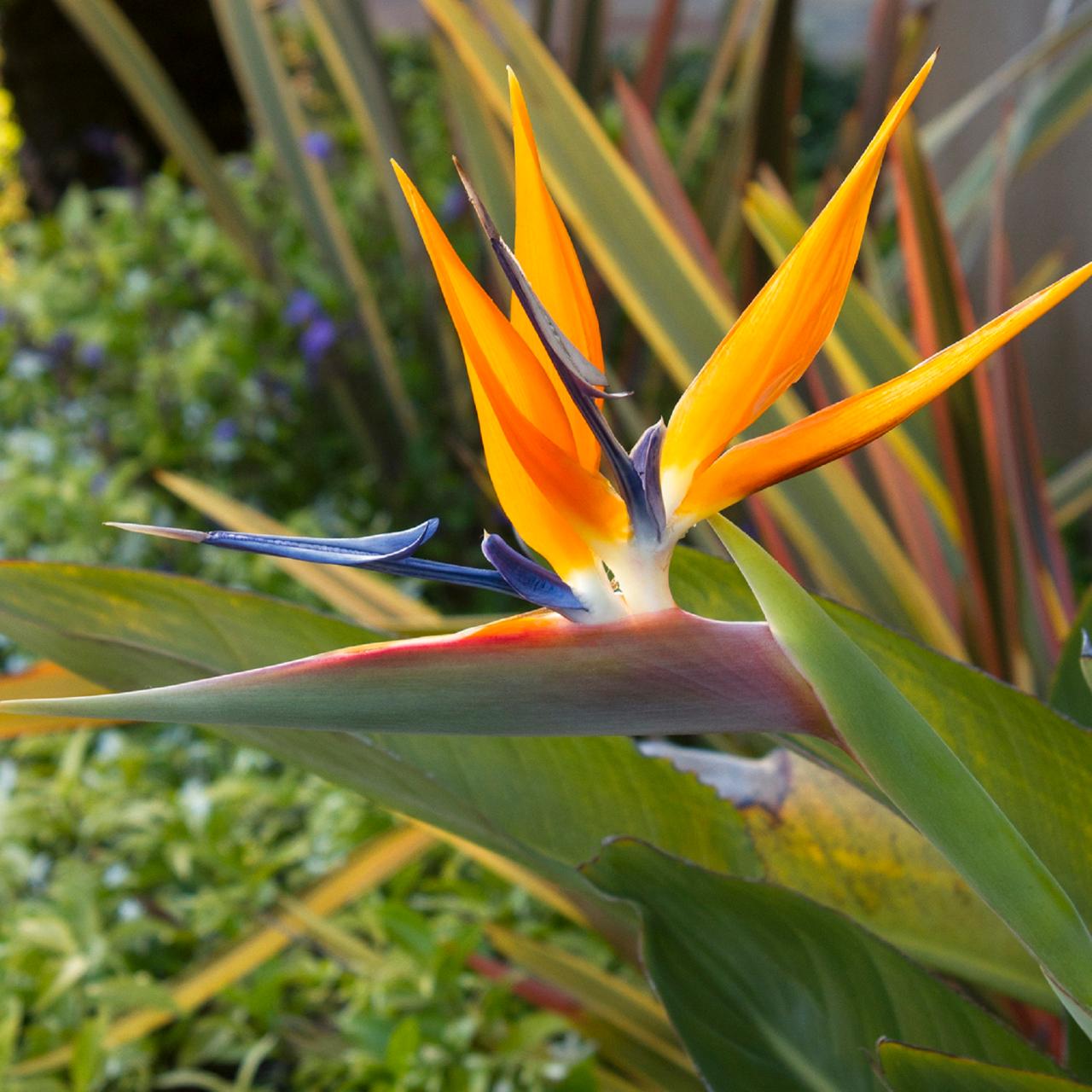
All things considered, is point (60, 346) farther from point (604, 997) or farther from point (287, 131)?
point (604, 997)

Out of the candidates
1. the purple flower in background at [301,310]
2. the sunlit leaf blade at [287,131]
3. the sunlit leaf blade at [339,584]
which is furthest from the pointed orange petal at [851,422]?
the purple flower in background at [301,310]

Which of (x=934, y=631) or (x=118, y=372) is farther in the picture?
(x=118, y=372)

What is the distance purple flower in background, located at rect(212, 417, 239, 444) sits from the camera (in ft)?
5.80

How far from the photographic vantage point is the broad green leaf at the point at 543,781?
433 millimetres

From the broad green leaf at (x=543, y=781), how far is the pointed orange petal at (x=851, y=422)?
17 centimetres

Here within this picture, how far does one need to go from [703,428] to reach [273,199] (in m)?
2.17

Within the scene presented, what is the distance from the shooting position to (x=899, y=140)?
31.5 inches

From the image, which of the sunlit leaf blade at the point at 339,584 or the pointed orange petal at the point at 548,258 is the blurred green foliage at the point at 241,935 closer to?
the sunlit leaf blade at the point at 339,584

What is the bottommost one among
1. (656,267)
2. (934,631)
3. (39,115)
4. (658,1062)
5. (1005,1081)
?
(658,1062)

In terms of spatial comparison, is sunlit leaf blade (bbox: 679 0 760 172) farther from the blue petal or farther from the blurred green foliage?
the blue petal

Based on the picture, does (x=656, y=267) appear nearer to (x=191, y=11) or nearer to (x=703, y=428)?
(x=703, y=428)

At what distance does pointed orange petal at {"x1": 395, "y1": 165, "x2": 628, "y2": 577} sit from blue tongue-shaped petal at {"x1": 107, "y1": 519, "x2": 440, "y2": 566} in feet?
0.09

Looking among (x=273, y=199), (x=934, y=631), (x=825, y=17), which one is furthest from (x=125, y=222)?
(x=825, y=17)

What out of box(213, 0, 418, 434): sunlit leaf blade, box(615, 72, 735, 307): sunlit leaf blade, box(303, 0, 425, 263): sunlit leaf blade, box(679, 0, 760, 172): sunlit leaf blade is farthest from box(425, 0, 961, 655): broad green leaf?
box(679, 0, 760, 172): sunlit leaf blade
